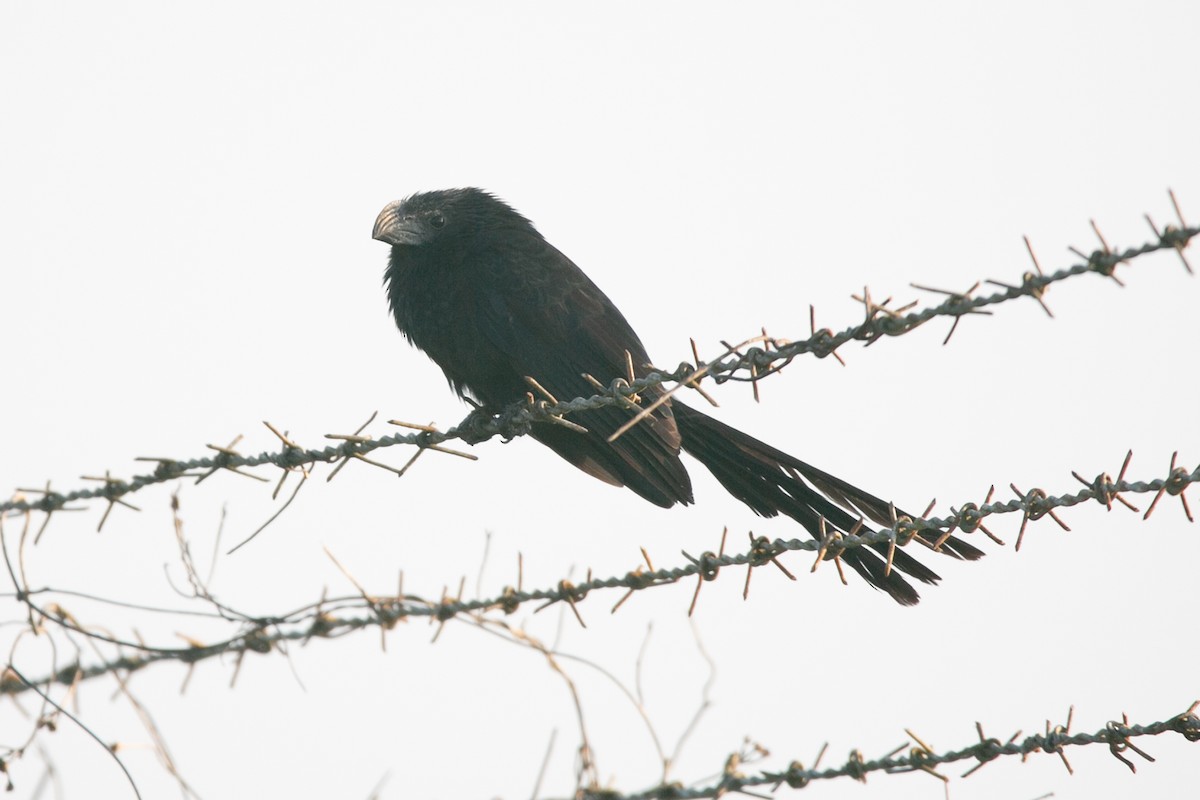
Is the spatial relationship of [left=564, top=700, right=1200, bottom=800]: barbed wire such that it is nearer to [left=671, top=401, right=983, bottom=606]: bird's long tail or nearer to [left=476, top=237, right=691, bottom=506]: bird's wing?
[left=671, top=401, right=983, bottom=606]: bird's long tail

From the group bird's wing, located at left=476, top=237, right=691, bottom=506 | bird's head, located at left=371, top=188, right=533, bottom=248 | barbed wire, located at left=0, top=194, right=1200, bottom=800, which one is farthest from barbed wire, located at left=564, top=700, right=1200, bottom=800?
bird's head, located at left=371, top=188, right=533, bottom=248

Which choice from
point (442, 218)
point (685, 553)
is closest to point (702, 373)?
point (685, 553)

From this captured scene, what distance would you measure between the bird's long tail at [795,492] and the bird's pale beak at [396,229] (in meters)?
1.70

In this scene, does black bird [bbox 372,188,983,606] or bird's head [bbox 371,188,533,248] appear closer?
black bird [bbox 372,188,983,606]

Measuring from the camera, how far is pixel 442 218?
5527 mm

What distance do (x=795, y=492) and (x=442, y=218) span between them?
2.43 metres

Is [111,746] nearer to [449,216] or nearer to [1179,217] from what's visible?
[1179,217]

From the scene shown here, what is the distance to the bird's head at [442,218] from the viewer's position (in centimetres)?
538

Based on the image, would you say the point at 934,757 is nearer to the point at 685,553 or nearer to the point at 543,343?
the point at 685,553

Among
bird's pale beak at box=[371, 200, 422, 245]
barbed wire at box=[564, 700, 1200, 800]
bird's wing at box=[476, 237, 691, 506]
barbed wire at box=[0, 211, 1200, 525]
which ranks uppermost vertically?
bird's pale beak at box=[371, 200, 422, 245]

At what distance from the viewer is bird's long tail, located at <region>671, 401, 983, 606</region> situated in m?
3.44

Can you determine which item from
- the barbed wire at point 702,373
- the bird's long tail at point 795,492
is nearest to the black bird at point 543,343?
the bird's long tail at point 795,492

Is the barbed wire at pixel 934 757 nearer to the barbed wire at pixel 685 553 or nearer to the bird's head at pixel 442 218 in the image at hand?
the barbed wire at pixel 685 553

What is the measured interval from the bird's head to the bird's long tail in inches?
65.6
